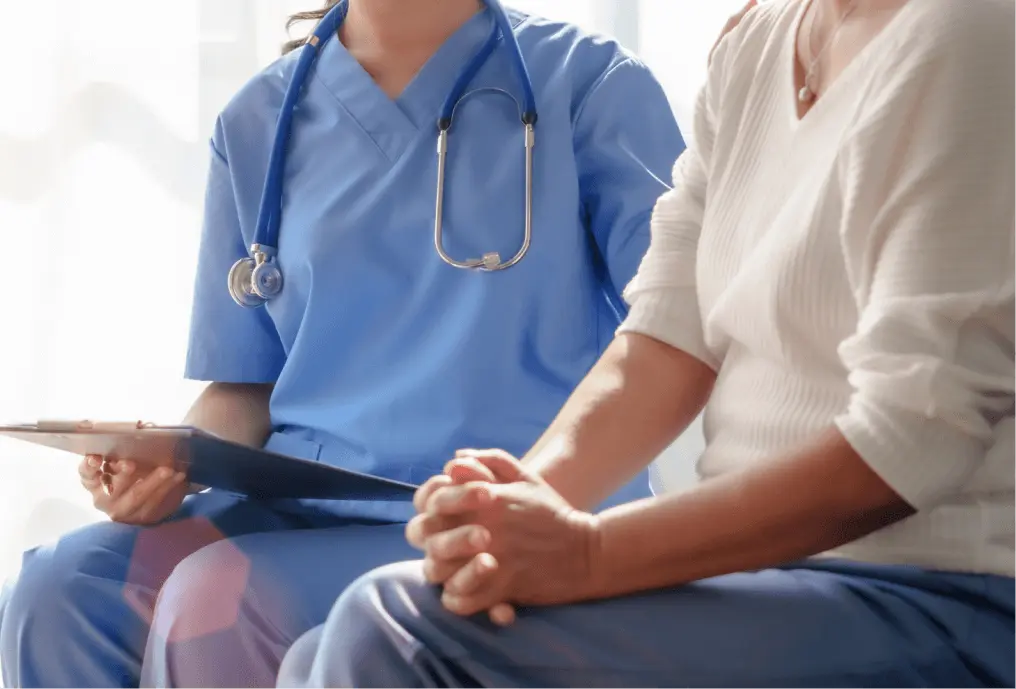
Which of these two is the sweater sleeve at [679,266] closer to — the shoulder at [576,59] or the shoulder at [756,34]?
the shoulder at [756,34]

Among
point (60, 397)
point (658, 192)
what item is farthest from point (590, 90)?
point (60, 397)

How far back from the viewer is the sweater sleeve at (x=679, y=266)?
853 mm

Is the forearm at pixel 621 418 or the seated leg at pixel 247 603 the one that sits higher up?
the forearm at pixel 621 418

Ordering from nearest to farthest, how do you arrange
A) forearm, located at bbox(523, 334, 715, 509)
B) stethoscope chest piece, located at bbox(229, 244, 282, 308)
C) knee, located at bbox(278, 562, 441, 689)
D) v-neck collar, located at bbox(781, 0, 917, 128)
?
knee, located at bbox(278, 562, 441, 689) → v-neck collar, located at bbox(781, 0, 917, 128) → forearm, located at bbox(523, 334, 715, 509) → stethoscope chest piece, located at bbox(229, 244, 282, 308)

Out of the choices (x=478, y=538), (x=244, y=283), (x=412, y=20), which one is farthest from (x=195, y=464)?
(x=412, y=20)

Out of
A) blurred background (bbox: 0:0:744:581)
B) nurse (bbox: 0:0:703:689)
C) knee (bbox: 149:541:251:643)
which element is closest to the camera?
knee (bbox: 149:541:251:643)

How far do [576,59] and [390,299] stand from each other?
0.29 metres

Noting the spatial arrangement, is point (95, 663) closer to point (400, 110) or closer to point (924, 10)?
point (400, 110)

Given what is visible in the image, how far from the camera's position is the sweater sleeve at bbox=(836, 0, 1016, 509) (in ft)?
2.04

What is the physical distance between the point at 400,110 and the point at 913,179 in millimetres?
633

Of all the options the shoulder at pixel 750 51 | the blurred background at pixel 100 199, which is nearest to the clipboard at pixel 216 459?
the shoulder at pixel 750 51

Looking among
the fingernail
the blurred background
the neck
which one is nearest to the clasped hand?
the fingernail

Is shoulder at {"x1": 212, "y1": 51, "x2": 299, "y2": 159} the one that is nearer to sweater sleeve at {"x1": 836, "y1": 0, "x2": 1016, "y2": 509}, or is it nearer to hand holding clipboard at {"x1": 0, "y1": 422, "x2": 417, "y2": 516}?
hand holding clipboard at {"x1": 0, "y1": 422, "x2": 417, "y2": 516}

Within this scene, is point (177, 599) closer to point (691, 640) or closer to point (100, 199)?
point (691, 640)
